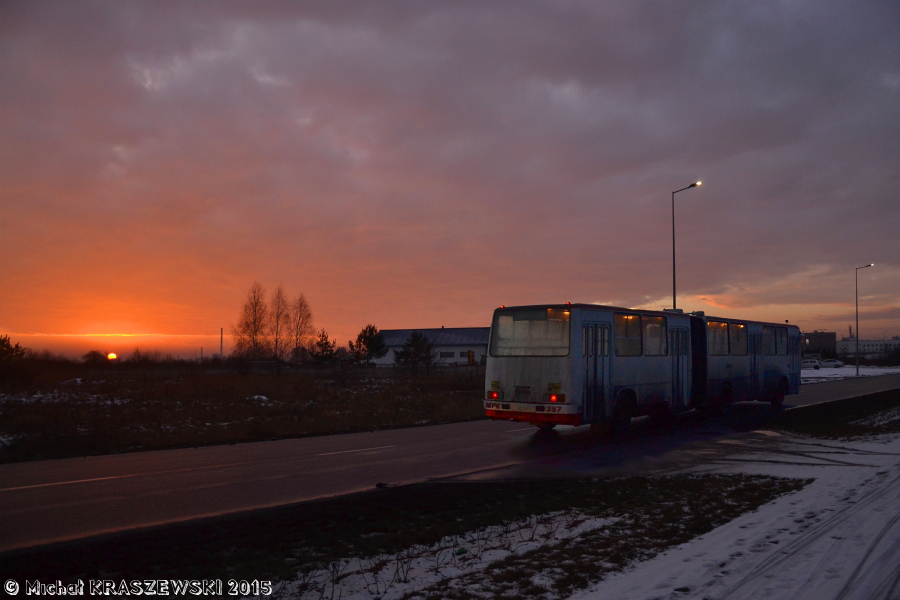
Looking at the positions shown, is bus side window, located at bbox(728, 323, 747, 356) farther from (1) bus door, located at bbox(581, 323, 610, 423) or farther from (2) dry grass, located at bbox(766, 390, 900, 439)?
(1) bus door, located at bbox(581, 323, 610, 423)

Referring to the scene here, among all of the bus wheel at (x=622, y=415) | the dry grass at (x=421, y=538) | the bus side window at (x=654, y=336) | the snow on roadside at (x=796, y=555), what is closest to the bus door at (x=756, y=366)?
the bus side window at (x=654, y=336)

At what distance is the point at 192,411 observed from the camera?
24.0 metres

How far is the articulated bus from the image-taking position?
15906 mm

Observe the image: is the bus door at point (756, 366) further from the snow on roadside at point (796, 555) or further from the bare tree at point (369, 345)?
the bare tree at point (369, 345)

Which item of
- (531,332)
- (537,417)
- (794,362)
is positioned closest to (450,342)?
(794,362)

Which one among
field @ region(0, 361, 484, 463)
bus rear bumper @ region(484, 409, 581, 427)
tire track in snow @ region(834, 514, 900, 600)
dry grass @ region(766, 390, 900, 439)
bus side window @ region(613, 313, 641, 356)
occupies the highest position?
bus side window @ region(613, 313, 641, 356)

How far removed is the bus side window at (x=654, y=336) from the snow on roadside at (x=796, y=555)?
341 inches

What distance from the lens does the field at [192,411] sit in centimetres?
1612

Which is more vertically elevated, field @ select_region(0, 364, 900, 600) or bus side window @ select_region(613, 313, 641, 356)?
bus side window @ select_region(613, 313, 641, 356)

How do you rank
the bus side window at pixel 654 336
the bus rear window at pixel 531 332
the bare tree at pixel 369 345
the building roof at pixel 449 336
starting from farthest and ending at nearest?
the building roof at pixel 449 336 → the bare tree at pixel 369 345 → the bus side window at pixel 654 336 → the bus rear window at pixel 531 332

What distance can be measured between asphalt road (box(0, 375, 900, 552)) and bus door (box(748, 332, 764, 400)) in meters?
6.79

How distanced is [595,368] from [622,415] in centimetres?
211

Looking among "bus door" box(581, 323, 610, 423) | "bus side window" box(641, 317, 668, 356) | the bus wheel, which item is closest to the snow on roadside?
"bus door" box(581, 323, 610, 423)

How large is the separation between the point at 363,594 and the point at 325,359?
83.3m
